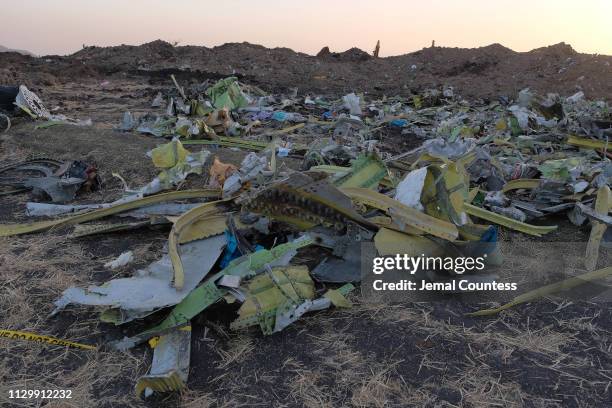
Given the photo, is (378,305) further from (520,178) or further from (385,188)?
(520,178)

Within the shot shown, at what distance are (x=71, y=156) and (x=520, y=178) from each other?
6.13m

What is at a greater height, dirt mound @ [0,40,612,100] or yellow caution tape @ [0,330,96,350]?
dirt mound @ [0,40,612,100]

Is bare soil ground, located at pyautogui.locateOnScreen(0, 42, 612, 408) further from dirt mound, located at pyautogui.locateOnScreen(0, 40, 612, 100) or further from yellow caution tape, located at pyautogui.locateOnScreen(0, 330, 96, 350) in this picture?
dirt mound, located at pyautogui.locateOnScreen(0, 40, 612, 100)

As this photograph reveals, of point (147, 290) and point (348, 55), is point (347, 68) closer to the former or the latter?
point (348, 55)

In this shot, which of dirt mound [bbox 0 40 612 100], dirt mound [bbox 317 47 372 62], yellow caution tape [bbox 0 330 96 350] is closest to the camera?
yellow caution tape [bbox 0 330 96 350]

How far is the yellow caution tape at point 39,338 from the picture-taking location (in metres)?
2.71

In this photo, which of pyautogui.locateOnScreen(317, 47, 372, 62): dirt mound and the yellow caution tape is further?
pyautogui.locateOnScreen(317, 47, 372, 62): dirt mound

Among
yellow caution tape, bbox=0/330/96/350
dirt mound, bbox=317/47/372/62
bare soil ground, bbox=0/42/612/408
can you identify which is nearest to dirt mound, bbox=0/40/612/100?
dirt mound, bbox=317/47/372/62

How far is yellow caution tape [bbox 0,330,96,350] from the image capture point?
271 centimetres

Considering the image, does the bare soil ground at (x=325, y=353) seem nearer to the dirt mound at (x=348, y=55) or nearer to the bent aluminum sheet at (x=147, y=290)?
the bent aluminum sheet at (x=147, y=290)

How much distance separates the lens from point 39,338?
277 centimetres

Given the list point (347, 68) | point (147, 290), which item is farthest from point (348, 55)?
point (147, 290)

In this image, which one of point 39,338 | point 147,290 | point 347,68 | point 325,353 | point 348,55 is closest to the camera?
point 325,353

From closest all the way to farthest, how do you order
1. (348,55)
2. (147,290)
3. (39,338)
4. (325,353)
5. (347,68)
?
(325,353) → (39,338) → (147,290) → (347,68) → (348,55)
